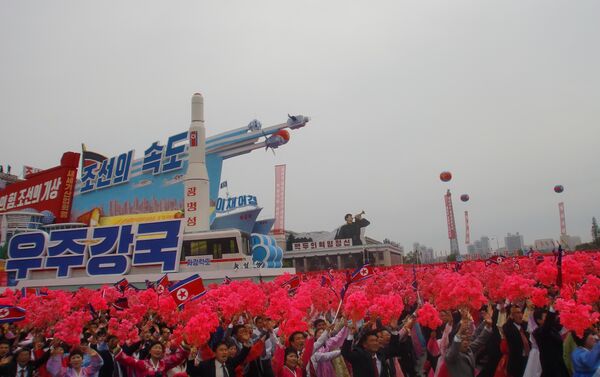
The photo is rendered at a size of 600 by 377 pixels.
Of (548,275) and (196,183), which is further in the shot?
(196,183)

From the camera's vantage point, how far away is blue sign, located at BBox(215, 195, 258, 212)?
151 feet

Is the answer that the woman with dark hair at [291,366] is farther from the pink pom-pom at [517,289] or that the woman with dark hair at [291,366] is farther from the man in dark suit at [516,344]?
the pink pom-pom at [517,289]

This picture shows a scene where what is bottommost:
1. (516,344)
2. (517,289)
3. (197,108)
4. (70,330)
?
(516,344)

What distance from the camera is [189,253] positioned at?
2639 centimetres

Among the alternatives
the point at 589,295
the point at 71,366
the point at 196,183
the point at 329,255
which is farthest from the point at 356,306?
the point at 329,255

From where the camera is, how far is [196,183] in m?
30.1

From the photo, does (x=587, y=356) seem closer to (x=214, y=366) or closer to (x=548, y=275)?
(x=548, y=275)

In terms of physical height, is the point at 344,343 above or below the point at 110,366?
above

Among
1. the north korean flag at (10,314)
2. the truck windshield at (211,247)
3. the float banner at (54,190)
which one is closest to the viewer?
the north korean flag at (10,314)

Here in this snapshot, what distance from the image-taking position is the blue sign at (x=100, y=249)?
25.5m

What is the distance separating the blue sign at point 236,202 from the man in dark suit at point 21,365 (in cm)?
3935

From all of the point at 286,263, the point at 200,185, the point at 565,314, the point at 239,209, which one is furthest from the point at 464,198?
the point at 565,314

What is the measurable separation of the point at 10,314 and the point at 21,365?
6.39 feet

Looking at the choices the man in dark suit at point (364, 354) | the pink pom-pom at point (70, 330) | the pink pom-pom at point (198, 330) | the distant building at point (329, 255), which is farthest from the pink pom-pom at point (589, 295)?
the distant building at point (329, 255)
